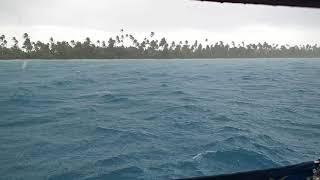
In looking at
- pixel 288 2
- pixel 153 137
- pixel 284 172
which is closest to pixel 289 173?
pixel 284 172

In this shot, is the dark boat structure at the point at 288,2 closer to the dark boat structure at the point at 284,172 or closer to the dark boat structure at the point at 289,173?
the dark boat structure at the point at 284,172

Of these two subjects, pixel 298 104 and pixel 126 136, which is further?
pixel 298 104

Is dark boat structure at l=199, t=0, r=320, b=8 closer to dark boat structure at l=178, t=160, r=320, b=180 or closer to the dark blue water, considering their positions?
dark boat structure at l=178, t=160, r=320, b=180

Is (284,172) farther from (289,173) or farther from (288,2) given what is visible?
(288,2)

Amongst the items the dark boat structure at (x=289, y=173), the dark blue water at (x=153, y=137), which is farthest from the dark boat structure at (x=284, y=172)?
the dark blue water at (x=153, y=137)

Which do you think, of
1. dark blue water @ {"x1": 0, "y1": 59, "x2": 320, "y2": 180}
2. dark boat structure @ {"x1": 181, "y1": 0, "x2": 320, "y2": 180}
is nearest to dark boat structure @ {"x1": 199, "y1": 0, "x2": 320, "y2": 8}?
dark boat structure @ {"x1": 181, "y1": 0, "x2": 320, "y2": 180}

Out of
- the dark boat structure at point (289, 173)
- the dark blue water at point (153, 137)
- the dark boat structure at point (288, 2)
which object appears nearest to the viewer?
the dark boat structure at point (288, 2)

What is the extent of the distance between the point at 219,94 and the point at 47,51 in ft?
315

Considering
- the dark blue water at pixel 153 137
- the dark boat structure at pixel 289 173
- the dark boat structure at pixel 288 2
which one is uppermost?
the dark boat structure at pixel 288 2

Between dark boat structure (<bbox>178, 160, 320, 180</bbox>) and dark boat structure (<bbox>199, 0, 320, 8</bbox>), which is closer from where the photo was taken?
dark boat structure (<bbox>199, 0, 320, 8</bbox>)

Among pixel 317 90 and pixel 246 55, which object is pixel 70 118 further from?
pixel 246 55

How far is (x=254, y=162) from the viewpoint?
1328 cm

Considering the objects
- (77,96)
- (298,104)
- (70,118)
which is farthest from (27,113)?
(298,104)

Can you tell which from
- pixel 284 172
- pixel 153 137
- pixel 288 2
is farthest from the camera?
pixel 153 137
